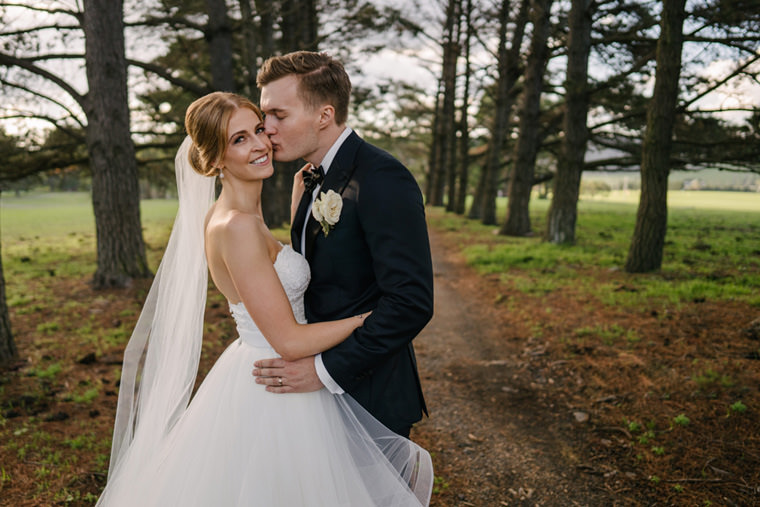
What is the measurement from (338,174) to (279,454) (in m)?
1.33

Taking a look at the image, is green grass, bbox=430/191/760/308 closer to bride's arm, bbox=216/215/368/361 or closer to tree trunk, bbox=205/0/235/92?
bride's arm, bbox=216/215/368/361

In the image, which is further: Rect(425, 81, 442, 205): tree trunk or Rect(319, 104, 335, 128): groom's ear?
Rect(425, 81, 442, 205): tree trunk

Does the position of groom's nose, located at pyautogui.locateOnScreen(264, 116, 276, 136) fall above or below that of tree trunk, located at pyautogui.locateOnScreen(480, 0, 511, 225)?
below

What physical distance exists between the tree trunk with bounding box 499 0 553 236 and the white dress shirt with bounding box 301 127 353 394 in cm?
1407

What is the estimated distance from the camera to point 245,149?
234cm

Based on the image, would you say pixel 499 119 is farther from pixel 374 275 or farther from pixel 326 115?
pixel 374 275

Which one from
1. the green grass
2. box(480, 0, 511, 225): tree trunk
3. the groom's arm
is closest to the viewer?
the groom's arm

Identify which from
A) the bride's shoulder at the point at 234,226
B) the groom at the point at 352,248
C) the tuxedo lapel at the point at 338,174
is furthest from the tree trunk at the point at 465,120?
the bride's shoulder at the point at 234,226

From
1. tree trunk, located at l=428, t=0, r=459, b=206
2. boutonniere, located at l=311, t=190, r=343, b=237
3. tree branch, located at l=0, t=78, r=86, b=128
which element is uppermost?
tree trunk, located at l=428, t=0, r=459, b=206

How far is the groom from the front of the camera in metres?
1.92

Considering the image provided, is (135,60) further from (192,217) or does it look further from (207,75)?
(192,217)

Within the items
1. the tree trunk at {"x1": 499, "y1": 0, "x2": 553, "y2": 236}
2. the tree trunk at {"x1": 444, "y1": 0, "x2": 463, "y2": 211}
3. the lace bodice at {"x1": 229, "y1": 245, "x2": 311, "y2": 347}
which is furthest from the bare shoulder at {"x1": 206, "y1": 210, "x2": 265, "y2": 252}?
the tree trunk at {"x1": 444, "y1": 0, "x2": 463, "y2": 211}

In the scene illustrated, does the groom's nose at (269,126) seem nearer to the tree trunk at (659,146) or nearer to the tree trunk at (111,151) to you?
the tree trunk at (111,151)

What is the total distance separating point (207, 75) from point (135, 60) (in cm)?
620
